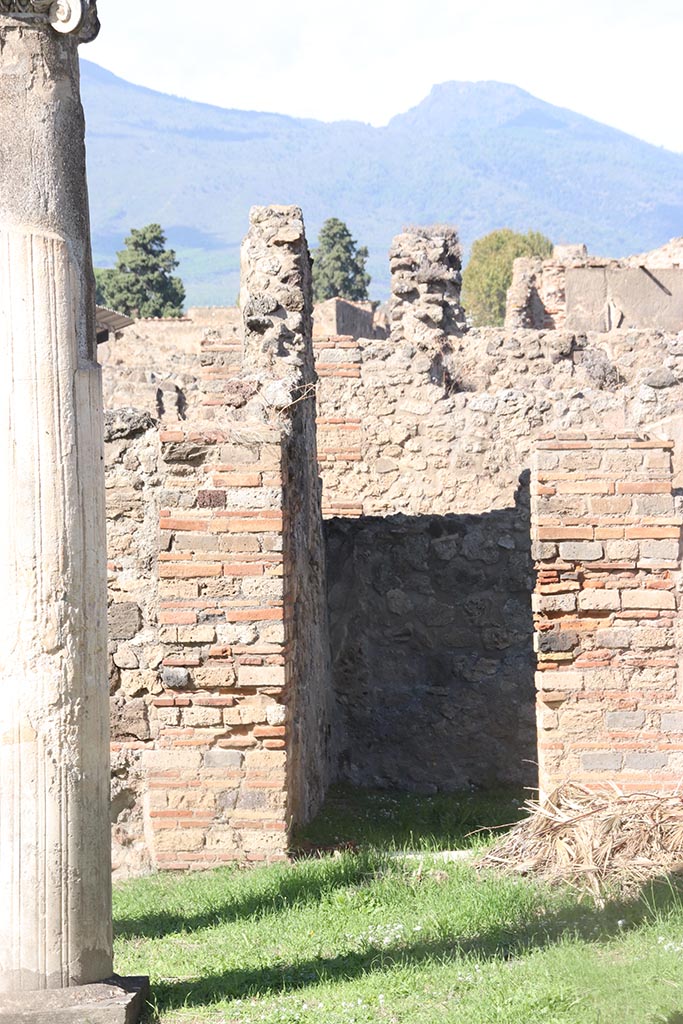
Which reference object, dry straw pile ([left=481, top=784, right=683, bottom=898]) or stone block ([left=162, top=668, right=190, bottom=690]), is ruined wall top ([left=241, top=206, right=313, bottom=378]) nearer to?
stone block ([left=162, top=668, right=190, bottom=690])

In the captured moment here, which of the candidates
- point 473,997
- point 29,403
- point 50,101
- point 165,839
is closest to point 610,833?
point 473,997

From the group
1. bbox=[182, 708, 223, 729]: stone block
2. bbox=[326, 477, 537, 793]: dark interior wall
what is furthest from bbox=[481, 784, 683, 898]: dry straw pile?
bbox=[326, 477, 537, 793]: dark interior wall

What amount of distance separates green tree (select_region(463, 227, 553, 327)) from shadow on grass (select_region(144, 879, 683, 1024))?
51.2 meters

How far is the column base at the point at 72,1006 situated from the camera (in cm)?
418

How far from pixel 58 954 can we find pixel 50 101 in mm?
2756

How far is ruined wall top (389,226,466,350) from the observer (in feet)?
45.6

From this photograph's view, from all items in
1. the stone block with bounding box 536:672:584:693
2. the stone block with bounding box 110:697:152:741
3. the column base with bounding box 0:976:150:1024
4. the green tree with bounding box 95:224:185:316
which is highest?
the green tree with bounding box 95:224:185:316

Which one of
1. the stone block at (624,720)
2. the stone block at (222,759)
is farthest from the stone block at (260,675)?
the stone block at (624,720)

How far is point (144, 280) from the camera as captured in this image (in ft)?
166

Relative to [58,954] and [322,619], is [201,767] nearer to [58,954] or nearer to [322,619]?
[322,619]

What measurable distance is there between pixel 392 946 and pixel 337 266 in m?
52.0

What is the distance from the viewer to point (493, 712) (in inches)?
381

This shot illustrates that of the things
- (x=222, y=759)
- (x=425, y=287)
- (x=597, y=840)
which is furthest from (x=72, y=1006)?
(x=425, y=287)

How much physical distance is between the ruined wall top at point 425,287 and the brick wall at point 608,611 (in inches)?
266
